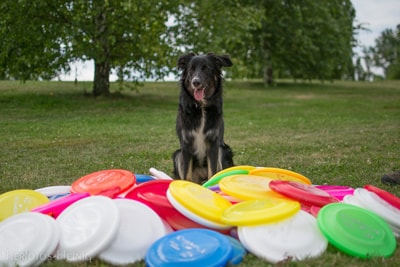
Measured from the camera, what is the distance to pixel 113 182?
4914 mm

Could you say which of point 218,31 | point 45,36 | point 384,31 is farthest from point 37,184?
point 384,31

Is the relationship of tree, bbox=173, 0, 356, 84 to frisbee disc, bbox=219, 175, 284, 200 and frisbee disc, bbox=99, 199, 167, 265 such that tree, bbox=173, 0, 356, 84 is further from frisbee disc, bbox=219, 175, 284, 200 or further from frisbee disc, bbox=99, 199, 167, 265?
frisbee disc, bbox=99, 199, 167, 265

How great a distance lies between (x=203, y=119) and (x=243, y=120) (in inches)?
353

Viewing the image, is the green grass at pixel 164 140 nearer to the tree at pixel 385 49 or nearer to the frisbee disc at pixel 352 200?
the frisbee disc at pixel 352 200

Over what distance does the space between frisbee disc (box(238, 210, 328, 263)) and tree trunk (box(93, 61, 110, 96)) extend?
1729 centimetres

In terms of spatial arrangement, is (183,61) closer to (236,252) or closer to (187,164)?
(187,164)

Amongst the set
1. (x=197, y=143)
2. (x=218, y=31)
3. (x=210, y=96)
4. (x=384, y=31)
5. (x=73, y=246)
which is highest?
(x=384, y=31)

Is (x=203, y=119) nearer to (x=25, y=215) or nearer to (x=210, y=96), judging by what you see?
(x=210, y=96)

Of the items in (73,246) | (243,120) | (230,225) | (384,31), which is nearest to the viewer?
(73,246)

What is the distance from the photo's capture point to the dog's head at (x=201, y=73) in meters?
5.92

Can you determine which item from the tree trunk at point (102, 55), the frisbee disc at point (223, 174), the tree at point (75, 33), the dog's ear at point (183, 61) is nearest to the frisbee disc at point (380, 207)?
the frisbee disc at point (223, 174)

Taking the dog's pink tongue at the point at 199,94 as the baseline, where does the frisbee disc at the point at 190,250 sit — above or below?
below

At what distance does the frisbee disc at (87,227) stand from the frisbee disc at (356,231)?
5.70ft

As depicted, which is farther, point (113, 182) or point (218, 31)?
point (218, 31)
